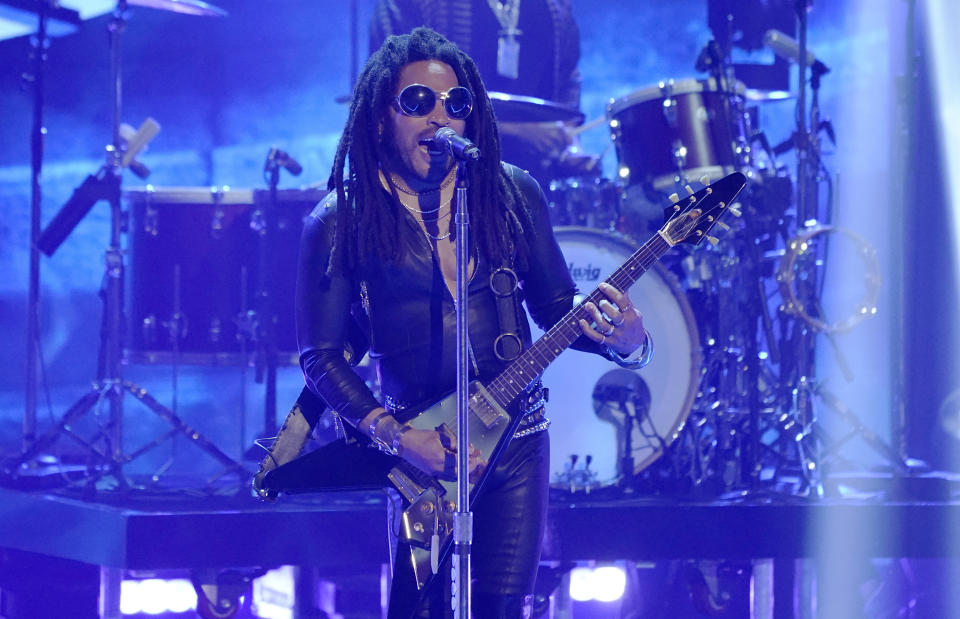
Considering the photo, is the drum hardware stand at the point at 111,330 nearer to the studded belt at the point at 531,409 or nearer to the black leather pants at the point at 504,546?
the studded belt at the point at 531,409

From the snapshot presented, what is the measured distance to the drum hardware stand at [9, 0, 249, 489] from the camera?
5566mm

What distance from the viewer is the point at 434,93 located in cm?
295

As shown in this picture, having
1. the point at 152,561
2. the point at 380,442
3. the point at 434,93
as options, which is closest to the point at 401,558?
the point at 380,442

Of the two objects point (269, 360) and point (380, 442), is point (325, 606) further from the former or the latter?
point (380, 442)

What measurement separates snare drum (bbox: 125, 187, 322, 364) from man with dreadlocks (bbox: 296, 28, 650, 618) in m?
2.83

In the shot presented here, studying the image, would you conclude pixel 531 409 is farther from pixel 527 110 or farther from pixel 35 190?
pixel 35 190

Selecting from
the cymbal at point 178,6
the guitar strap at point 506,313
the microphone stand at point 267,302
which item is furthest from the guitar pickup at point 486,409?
the cymbal at point 178,6

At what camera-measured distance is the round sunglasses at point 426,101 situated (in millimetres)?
2910

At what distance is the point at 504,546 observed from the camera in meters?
2.90

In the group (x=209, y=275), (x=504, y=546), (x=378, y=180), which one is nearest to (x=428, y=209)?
(x=378, y=180)

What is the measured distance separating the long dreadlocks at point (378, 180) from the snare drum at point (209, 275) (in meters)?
2.84

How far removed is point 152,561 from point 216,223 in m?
1.98

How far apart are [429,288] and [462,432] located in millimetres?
501

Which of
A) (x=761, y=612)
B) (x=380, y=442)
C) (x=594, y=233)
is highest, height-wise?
(x=594, y=233)
